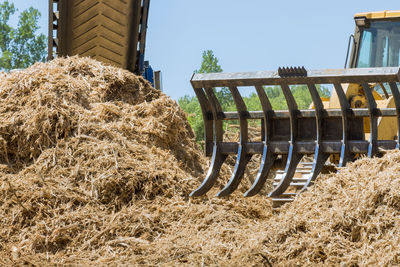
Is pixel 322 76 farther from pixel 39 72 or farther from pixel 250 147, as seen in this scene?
pixel 39 72

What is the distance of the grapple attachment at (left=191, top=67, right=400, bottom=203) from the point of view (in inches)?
239

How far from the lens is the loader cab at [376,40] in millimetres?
8359

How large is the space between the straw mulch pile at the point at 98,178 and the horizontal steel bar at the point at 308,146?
1.73 feet

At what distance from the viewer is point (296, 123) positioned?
6559 mm

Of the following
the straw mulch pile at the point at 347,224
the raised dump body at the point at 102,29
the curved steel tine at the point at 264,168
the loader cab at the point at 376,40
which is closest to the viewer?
the straw mulch pile at the point at 347,224

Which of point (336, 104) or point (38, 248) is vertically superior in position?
point (336, 104)

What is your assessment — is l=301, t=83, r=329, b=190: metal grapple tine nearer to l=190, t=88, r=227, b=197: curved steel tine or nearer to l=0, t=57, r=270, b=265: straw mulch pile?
l=0, t=57, r=270, b=265: straw mulch pile

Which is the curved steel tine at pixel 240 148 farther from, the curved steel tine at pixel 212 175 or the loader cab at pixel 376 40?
the loader cab at pixel 376 40

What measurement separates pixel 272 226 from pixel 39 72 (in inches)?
142

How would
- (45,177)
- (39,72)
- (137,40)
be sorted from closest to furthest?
1. (45,177)
2. (39,72)
3. (137,40)

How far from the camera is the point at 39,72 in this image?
774 cm

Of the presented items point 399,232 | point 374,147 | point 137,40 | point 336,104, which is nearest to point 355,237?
point 399,232

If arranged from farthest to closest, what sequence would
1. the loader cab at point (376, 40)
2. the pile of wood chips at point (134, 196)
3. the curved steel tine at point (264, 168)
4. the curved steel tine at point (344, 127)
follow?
the loader cab at point (376, 40) < the curved steel tine at point (264, 168) < the curved steel tine at point (344, 127) < the pile of wood chips at point (134, 196)

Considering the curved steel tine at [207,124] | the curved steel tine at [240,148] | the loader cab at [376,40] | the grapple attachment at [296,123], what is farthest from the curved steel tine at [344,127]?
the loader cab at [376,40]
